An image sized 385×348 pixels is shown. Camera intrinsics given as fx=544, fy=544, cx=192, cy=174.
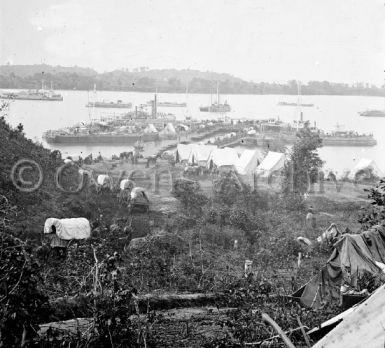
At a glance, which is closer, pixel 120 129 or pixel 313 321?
pixel 313 321

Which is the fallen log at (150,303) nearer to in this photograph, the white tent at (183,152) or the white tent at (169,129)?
the white tent at (183,152)

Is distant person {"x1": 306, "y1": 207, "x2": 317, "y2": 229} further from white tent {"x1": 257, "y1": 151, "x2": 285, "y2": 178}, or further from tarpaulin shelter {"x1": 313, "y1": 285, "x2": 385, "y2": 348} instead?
tarpaulin shelter {"x1": 313, "y1": 285, "x2": 385, "y2": 348}

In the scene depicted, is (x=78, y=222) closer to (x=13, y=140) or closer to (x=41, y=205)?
(x=41, y=205)

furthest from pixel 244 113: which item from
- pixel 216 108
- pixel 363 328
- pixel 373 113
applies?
pixel 363 328

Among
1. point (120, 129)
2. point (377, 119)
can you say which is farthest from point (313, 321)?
point (377, 119)

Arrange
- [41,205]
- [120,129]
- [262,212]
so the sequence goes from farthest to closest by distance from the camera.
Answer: [120,129] < [262,212] < [41,205]

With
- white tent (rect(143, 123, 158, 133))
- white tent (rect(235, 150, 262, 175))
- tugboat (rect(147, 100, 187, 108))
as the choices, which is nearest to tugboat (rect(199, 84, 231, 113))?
tugboat (rect(147, 100, 187, 108))

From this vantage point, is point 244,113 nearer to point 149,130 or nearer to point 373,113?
point 373,113

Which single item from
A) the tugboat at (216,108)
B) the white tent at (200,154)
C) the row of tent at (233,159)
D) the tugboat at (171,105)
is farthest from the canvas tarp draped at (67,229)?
the tugboat at (171,105)
